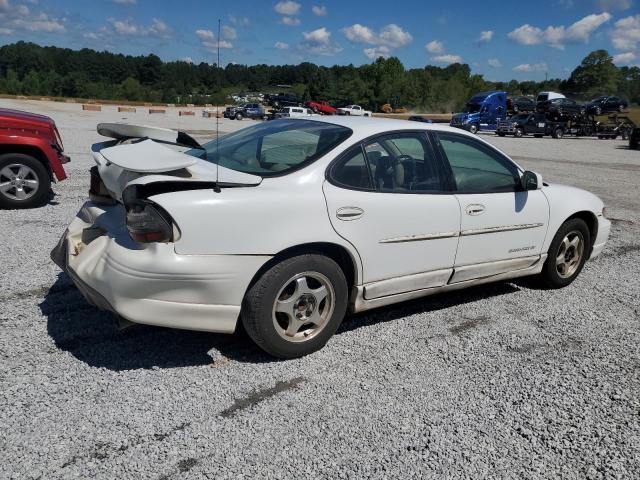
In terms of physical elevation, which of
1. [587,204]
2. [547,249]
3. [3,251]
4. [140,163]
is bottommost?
[3,251]

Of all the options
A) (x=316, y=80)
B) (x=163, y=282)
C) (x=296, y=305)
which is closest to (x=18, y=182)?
(x=163, y=282)

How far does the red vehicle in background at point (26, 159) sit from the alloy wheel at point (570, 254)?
622cm

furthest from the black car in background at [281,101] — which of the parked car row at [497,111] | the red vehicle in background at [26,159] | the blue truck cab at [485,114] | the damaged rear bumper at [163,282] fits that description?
the damaged rear bumper at [163,282]

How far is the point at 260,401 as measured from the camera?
3.07m

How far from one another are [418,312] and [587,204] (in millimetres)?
2046

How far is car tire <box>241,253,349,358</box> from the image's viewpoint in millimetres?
3271

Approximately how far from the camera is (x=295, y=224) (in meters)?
3.31

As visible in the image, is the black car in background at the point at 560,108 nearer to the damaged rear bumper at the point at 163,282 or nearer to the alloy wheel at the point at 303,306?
the alloy wheel at the point at 303,306

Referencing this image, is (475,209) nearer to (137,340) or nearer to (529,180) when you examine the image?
(529,180)

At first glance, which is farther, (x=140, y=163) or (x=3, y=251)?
(x=3, y=251)

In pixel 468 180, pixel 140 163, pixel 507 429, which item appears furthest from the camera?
pixel 468 180

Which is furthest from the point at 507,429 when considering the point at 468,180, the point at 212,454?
the point at 468,180

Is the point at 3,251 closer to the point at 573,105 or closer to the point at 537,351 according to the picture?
the point at 537,351

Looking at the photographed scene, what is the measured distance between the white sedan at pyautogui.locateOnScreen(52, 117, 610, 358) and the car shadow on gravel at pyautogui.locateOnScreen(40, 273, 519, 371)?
39cm
